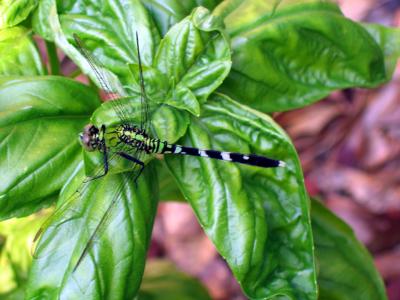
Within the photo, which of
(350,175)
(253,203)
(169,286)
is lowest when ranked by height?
(350,175)

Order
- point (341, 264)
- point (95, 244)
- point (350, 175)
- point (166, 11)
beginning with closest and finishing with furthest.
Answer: point (95, 244) < point (166, 11) < point (341, 264) < point (350, 175)

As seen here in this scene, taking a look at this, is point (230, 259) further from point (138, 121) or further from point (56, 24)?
point (56, 24)

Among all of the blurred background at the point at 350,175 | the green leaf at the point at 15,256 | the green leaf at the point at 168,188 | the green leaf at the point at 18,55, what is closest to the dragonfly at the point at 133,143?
the green leaf at the point at 18,55

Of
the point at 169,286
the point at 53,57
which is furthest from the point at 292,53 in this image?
the point at 169,286

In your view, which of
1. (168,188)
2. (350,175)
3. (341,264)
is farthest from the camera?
(350,175)

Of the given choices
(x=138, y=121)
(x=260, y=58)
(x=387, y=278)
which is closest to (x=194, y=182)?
(x=138, y=121)

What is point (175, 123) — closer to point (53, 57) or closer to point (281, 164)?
point (281, 164)

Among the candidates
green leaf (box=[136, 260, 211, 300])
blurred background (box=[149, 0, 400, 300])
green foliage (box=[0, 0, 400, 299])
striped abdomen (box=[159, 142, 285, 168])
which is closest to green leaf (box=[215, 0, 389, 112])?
green foliage (box=[0, 0, 400, 299])
